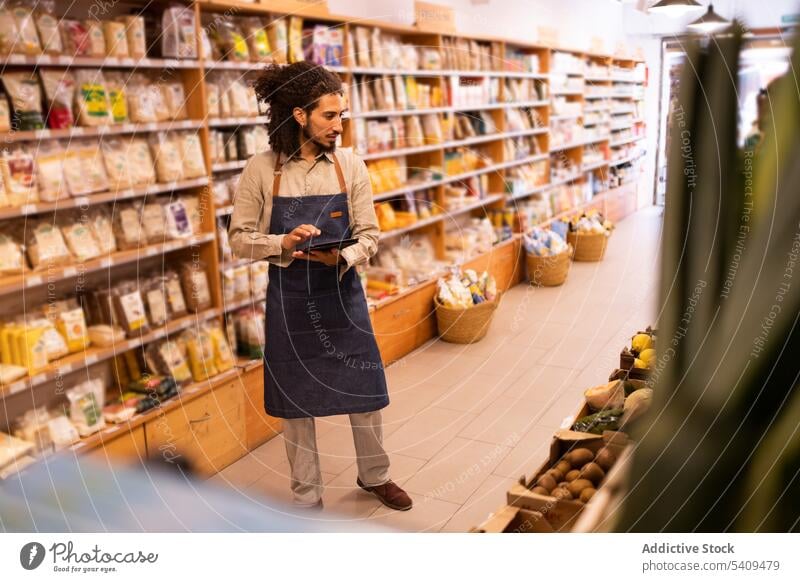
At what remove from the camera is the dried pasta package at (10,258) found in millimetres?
2598

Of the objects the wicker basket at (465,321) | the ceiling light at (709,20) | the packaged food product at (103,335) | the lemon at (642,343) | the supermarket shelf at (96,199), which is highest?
the ceiling light at (709,20)

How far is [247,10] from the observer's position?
3.29 metres

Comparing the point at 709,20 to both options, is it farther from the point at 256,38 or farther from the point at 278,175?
the point at 256,38

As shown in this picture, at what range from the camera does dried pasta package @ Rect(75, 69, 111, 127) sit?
2.78 meters

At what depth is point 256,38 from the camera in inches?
133

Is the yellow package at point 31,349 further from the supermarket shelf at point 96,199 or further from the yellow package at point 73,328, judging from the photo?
the supermarket shelf at point 96,199

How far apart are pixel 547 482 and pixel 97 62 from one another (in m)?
2.10

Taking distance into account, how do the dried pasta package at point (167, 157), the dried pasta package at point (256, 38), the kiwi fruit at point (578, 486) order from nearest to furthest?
the kiwi fruit at point (578, 486), the dried pasta package at point (167, 157), the dried pasta package at point (256, 38)

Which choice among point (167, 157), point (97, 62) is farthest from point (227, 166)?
point (97, 62)

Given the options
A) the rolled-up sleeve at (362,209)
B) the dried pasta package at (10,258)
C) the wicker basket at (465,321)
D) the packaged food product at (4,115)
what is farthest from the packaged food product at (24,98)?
the wicker basket at (465,321)

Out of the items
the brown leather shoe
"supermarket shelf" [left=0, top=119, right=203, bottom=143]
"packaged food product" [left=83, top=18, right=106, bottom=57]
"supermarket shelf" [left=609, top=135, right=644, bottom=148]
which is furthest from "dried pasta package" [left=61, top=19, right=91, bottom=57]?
"supermarket shelf" [left=609, top=135, right=644, bottom=148]

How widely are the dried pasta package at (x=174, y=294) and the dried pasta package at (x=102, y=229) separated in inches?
11.2

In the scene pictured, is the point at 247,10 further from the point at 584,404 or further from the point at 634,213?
the point at 634,213
